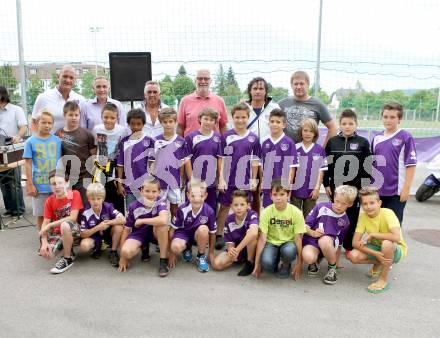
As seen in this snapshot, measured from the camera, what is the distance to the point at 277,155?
425 cm

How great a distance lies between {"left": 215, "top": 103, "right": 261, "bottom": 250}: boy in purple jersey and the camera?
14.2 feet

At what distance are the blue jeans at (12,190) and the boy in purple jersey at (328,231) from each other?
397 centimetres

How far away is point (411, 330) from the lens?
2.86 metres

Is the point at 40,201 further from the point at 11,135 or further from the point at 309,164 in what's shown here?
the point at 309,164

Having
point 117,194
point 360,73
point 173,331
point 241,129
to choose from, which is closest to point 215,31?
point 360,73

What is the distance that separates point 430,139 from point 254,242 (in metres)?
5.20

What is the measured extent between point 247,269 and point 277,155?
1.24 metres

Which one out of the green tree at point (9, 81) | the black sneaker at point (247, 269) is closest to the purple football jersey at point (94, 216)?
the black sneaker at point (247, 269)

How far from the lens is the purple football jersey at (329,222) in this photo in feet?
12.5

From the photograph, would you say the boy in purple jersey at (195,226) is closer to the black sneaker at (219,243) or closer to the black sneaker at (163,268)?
the black sneaker at (163,268)

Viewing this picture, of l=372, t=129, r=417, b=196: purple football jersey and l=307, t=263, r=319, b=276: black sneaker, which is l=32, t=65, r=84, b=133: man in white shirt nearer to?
l=307, t=263, r=319, b=276: black sneaker

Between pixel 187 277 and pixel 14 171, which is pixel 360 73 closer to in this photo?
pixel 187 277

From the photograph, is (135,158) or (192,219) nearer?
(192,219)

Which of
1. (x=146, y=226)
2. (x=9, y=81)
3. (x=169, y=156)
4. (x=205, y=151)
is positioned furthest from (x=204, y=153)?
(x=9, y=81)
